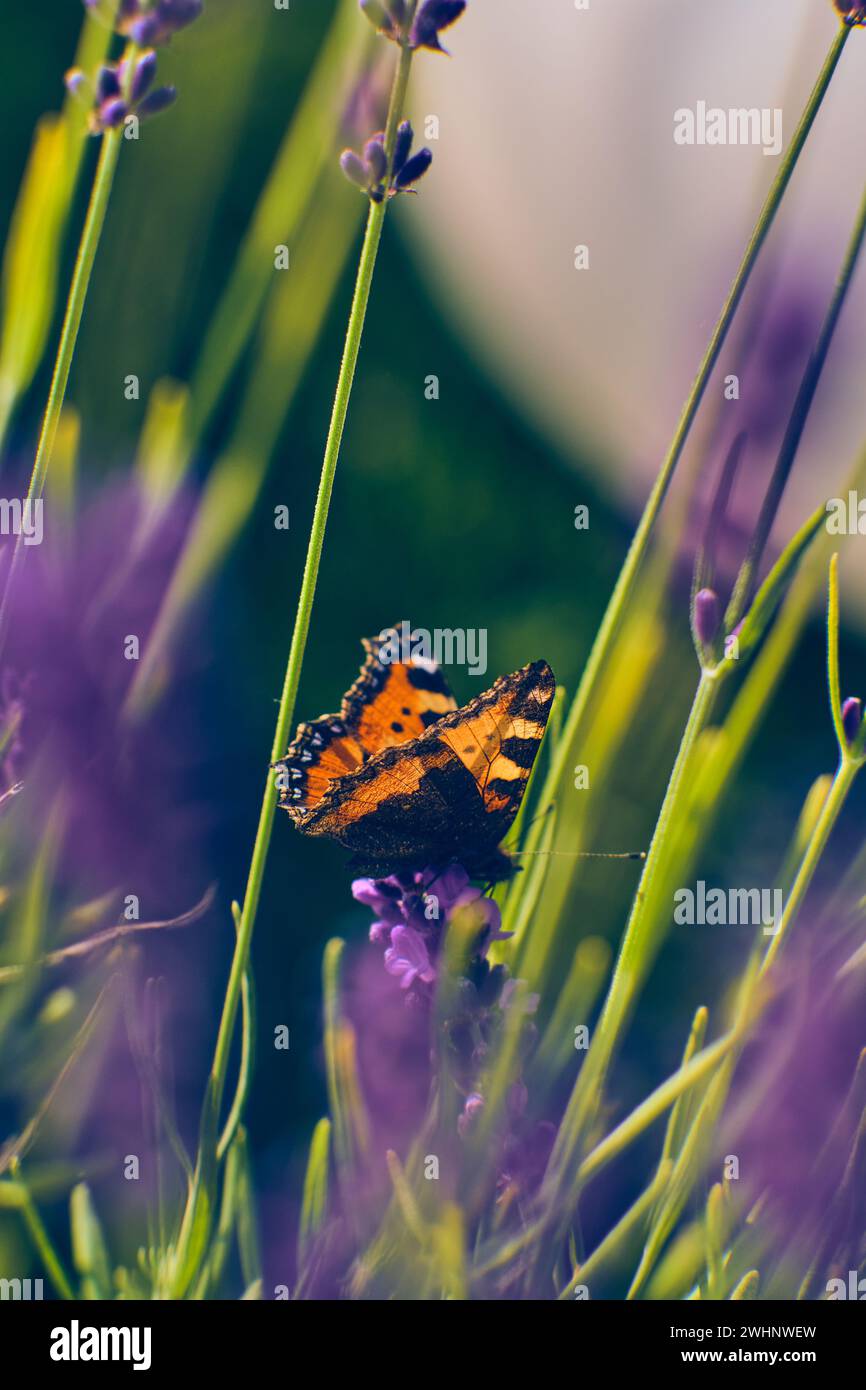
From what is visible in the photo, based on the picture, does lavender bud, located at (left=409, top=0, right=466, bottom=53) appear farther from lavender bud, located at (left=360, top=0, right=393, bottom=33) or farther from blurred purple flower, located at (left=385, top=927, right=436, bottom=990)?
blurred purple flower, located at (left=385, top=927, right=436, bottom=990)

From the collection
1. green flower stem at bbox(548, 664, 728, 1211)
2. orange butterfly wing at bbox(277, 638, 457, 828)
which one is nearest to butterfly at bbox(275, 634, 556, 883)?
orange butterfly wing at bbox(277, 638, 457, 828)

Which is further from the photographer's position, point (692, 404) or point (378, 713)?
point (378, 713)

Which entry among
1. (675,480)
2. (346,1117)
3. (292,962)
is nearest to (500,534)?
(675,480)

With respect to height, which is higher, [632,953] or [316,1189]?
[632,953]

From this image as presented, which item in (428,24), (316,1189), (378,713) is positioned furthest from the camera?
(378,713)

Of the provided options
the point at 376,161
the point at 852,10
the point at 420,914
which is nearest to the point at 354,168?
the point at 376,161

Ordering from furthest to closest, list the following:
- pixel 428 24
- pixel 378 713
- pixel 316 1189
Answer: pixel 378 713 < pixel 316 1189 < pixel 428 24

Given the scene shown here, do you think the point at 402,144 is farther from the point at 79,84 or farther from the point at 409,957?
the point at 409,957

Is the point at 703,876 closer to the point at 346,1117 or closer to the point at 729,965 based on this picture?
the point at 729,965
